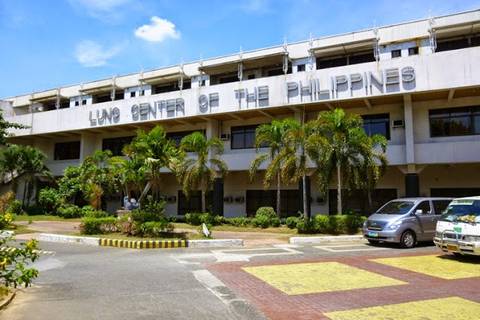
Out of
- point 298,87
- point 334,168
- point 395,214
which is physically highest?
point 298,87

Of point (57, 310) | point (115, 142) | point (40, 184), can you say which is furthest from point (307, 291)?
point (40, 184)

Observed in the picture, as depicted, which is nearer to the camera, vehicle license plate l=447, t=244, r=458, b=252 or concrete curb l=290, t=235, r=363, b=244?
vehicle license plate l=447, t=244, r=458, b=252

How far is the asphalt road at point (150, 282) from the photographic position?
6.40 meters

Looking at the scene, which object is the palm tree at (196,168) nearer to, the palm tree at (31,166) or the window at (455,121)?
the window at (455,121)

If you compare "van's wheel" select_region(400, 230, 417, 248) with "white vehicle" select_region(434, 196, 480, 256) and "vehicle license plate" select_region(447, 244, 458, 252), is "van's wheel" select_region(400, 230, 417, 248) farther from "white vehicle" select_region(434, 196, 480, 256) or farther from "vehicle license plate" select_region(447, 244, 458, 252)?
"vehicle license plate" select_region(447, 244, 458, 252)

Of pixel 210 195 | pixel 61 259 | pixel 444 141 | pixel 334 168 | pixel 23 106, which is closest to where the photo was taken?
pixel 61 259

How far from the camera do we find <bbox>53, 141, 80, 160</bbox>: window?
1361 inches

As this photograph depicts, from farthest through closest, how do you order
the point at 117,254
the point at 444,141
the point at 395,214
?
the point at 444,141 < the point at 395,214 < the point at 117,254

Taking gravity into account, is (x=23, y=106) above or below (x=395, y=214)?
above

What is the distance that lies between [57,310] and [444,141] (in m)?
20.5

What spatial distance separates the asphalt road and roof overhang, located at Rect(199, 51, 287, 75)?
14350 millimetres

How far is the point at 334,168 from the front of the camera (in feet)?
63.1

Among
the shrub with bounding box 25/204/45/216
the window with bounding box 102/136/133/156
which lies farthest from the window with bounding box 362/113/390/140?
the shrub with bounding box 25/204/45/216

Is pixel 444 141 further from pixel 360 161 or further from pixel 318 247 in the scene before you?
pixel 318 247
